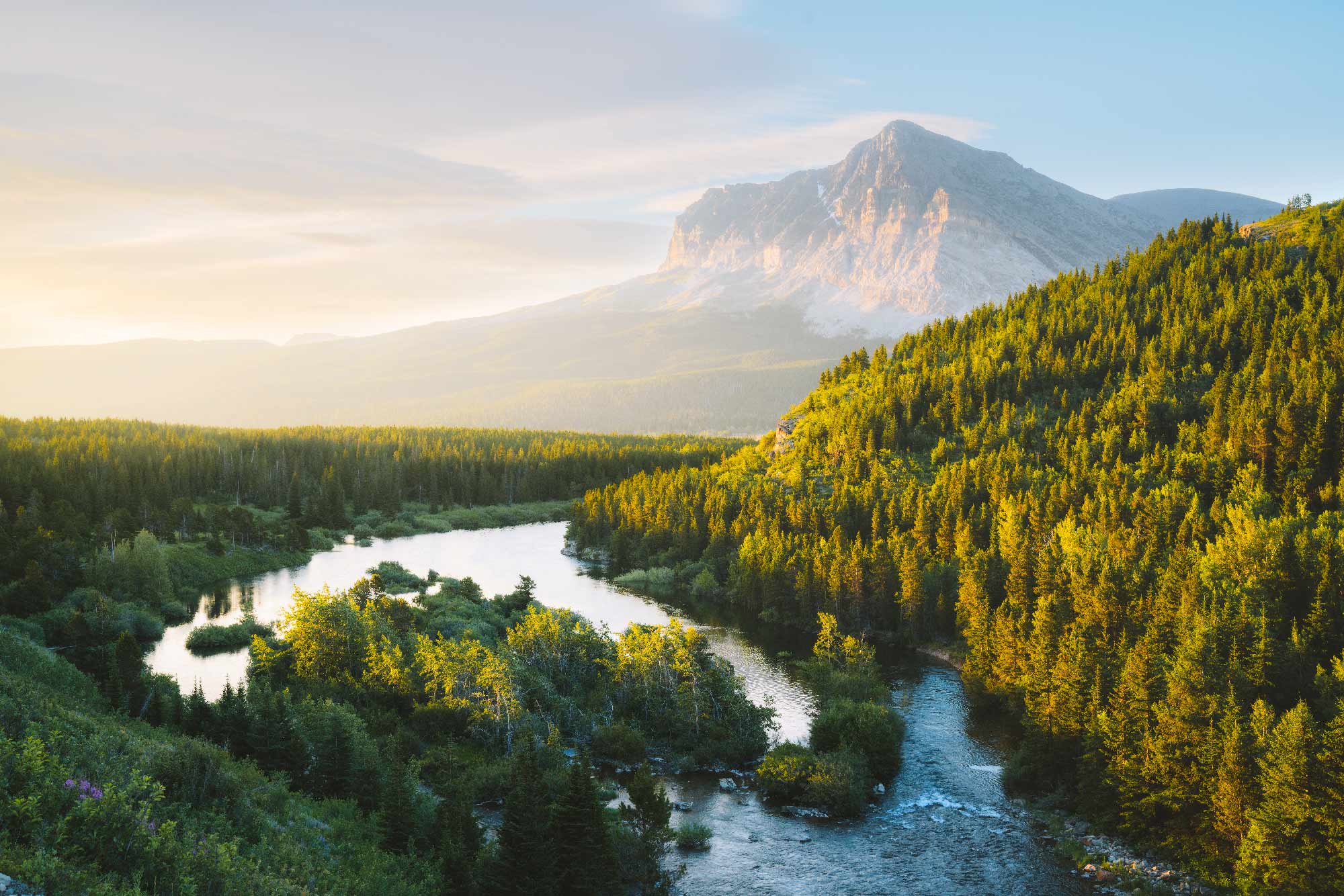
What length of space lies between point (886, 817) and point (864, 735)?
22.8ft

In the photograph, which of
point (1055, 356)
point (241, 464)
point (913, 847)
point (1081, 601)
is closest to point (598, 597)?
point (1081, 601)

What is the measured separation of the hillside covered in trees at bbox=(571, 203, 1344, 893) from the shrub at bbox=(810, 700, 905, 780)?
27.3 ft

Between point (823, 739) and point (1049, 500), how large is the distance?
56759 millimetres

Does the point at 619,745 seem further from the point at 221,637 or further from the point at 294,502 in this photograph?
the point at 294,502

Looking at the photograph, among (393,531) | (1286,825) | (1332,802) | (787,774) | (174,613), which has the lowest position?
(393,531)

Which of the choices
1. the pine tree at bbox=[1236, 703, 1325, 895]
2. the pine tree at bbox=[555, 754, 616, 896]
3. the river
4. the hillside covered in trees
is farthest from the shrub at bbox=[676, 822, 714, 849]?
the pine tree at bbox=[1236, 703, 1325, 895]

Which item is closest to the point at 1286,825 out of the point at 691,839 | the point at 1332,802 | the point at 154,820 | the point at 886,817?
the point at 1332,802

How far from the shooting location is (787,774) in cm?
5647

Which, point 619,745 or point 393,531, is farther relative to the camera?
point 393,531

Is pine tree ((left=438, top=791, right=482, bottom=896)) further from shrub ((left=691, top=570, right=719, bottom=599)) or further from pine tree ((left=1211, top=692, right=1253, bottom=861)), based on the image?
shrub ((left=691, top=570, right=719, bottom=599))

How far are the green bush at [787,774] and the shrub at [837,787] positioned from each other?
17.2 inches

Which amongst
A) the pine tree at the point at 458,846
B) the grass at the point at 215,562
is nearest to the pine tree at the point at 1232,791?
the pine tree at the point at 458,846

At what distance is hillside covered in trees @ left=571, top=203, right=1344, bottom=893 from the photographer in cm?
4959

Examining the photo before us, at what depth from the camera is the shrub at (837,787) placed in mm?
54750
